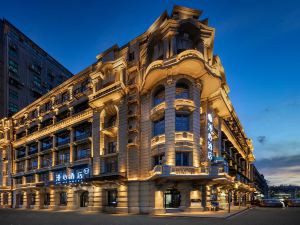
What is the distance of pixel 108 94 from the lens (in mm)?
38875

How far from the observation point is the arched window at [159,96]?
36.4m

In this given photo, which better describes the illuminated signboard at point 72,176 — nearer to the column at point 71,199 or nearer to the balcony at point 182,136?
the column at point 71,199

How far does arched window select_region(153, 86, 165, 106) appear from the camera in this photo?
3638 centimetres

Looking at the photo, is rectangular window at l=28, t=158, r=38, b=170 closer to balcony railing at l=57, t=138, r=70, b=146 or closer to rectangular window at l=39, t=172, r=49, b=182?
rectangular window at l=39, t=172, r=49, b=182

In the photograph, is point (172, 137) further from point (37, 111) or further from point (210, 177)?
point (37, 111)

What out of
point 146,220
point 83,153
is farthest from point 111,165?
point 146,220

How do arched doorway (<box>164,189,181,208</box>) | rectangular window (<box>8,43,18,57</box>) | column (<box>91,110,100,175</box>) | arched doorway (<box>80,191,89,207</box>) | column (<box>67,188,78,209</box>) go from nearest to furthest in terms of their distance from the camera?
arched doorway (<box>164,189,181,208</box>) → column (<box>91,110,100,175</box>) → arched doorway (<box>80,191,89,207</box>) → column (<box>67,188,78,209</box>) → rectangular window (<box>8,43,18,57</box>)

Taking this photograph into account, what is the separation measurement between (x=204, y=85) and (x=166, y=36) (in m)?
8.01

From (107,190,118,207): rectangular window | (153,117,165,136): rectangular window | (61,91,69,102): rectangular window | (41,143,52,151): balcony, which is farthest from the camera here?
(41,143,52,151): balcony

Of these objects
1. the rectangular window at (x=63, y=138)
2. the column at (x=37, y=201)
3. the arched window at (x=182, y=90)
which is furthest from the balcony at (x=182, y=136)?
the column at (x=37, y=201)

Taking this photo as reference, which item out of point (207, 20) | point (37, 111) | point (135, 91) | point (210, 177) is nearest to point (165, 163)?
point (210, 177)

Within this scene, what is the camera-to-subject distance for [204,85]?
122 ft

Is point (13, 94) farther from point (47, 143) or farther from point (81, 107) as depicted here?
point (81, 107)

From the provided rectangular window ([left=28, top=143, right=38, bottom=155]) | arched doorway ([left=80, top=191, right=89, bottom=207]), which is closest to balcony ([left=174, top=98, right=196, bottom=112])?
arched doorway ([left=80, top=191, right=89, bottom=207])
